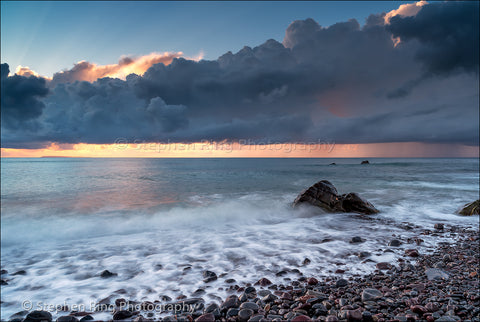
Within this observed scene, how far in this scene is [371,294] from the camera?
362 centimetres

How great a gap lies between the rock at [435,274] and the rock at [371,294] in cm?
156

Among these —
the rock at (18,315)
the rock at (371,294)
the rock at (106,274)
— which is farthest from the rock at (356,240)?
the rock at (18,315)

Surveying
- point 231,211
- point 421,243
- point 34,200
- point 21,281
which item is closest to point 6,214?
point 34,200

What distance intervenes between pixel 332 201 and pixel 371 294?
863cm

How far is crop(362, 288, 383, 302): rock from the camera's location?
139 inches

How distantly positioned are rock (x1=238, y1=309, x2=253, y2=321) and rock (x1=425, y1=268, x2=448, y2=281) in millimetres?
3633

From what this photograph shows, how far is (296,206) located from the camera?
1241 centimetres

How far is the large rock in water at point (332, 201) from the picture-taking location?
37.4ft

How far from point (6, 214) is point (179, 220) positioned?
10878 mm

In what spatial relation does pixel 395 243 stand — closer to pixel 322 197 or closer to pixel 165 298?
pixel 322 197

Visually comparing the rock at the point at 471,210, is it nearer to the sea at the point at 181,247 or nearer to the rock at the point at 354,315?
the sea at the point at 181,247

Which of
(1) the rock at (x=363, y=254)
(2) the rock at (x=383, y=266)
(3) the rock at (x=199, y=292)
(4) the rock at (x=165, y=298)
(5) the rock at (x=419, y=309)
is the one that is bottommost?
(4) the rock at (x=165, y=298)

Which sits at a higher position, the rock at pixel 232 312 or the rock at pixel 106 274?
the rock at pixel 232 312

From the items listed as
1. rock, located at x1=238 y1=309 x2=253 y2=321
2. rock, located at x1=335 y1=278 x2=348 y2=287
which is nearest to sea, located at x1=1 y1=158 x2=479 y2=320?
rock, located at x1=335 y1=278 x2=348 y2=287
